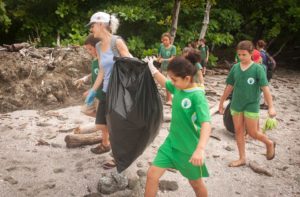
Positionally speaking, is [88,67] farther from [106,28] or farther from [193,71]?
[193,71]

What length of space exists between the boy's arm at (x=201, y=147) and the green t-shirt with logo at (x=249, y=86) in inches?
66.4

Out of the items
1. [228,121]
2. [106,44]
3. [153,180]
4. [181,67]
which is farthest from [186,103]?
[228,121]

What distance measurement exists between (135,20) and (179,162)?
867cm

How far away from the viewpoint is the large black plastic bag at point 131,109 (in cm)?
346

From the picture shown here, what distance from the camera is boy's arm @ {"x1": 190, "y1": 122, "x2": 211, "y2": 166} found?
2684mm

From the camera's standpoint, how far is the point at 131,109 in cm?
346

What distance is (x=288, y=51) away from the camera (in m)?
16.2

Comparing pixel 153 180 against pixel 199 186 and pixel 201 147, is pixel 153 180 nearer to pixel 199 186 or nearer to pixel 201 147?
pixel 199 186

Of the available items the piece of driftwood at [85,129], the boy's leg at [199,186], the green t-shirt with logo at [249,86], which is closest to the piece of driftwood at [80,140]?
the piece of driftwood at [85,129]

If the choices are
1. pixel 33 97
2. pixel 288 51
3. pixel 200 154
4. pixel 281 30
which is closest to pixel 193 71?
pixel 200 154

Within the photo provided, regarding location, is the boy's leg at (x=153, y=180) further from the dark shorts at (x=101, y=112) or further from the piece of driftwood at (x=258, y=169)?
the piece of driftwood at (x=258, y=169)

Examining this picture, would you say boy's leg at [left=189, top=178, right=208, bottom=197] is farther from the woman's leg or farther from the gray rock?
the woman's leg

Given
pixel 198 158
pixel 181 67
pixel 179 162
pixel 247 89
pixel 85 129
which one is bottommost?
pixel 85 129

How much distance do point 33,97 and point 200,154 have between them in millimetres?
4994
